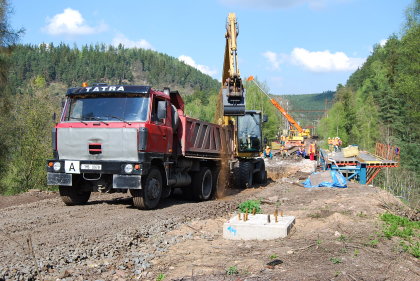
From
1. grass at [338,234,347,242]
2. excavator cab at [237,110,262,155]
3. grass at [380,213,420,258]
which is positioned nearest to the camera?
grass at [380,213,420,258]

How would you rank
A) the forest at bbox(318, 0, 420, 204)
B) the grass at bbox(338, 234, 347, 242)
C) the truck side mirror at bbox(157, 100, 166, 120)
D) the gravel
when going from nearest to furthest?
the gravel, the grass at bbox(338, 234, 347, 242), the truck side mirror at bbox(157, 100, 166, 120), the forest at bbox(318, 0, 420, 204)

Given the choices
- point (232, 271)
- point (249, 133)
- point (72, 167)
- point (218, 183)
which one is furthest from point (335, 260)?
point (249, 133)

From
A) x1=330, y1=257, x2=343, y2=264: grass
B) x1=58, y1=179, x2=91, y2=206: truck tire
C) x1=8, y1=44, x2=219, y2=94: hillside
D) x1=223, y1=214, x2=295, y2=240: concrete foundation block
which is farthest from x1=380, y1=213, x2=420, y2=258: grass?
x1=8, y1=44, x2=219, y2=94: hillside

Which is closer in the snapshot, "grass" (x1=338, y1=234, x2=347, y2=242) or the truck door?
"grass" (x1=338, y1=234, x2=347, y2=242)

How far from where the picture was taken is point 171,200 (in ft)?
42.5

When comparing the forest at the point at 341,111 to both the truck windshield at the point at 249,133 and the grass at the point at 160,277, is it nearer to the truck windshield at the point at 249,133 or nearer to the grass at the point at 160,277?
the truck windshield at the point at 249,133

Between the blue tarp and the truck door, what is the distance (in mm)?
7213

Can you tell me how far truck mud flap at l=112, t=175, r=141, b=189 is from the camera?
31.3 ft

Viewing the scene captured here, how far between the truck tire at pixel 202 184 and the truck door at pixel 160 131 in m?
2.23

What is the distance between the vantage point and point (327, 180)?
16.1m

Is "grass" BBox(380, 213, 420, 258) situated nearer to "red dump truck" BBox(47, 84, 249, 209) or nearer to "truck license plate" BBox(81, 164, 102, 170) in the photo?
"red dump truck" BBox(47, 84, 249, 209)

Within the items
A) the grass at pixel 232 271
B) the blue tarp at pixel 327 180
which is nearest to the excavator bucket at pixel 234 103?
the blue tarp at pixel 327 180

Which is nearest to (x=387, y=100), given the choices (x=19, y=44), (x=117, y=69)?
(x=19, y=44)

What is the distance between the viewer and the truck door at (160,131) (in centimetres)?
1009
